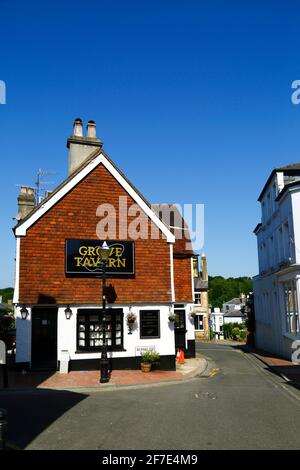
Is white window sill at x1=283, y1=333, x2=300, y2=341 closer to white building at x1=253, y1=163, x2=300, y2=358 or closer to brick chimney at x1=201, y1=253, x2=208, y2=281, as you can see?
white building at x1=253, y1=163, x2=300, y2=358

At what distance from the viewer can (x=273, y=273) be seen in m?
25.2

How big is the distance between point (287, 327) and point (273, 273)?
3.45 metres

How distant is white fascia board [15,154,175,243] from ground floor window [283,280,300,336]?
709cm

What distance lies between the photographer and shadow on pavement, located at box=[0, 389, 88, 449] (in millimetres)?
8235

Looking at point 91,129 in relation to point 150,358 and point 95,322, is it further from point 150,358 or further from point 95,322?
point 150,358

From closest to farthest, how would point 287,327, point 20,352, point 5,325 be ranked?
point 20,352 < point 287,327 < point 5,325

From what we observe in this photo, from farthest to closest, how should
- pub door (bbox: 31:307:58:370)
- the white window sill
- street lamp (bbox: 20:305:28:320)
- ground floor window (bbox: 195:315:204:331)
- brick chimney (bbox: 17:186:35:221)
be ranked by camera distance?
Result: ground floor window (bbox: 195:315:204:331)
brick chimney (bbox: 17:186:35:221)
the white window sill
pub door (bbox: 31:307:58:370)
street lamp (bbox: 20:305:28:320)

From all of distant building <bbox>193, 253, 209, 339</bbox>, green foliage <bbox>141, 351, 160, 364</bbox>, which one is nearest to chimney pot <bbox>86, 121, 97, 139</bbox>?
green foliage <bbox>141, 351, 160, 364</bbox>

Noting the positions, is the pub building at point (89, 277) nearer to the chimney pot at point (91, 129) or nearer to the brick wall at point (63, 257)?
the brick wall at point (63, 257)

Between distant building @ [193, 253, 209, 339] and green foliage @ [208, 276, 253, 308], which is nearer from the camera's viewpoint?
distant building @ [193, 253, 209, 339]

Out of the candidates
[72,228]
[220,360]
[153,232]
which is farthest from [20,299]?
[220,360]

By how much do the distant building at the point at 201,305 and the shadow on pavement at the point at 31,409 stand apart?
31639 millimetres

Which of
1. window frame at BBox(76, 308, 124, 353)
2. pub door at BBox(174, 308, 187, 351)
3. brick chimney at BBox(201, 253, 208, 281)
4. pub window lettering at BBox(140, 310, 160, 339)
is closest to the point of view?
window frame at BBox(76, 308, 124, 353)

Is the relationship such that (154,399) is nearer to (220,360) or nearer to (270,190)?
(220,360)
